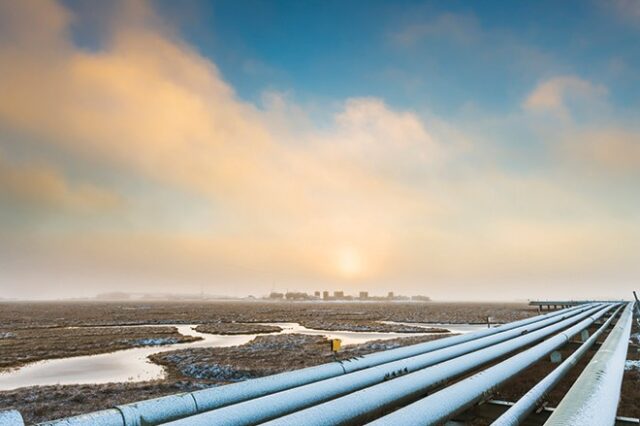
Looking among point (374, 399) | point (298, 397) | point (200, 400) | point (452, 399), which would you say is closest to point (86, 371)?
point (200, 400)

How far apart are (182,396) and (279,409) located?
99cm

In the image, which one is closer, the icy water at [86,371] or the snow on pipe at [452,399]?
the snow on pipe at [452,399]

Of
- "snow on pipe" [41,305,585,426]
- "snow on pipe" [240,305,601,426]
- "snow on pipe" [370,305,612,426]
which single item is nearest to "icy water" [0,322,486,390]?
"snow on pipe" [41,305,585,426]

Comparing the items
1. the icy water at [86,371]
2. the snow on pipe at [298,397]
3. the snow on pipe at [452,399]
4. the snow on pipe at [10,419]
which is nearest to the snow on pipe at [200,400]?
the snow on pipe at [10,419]

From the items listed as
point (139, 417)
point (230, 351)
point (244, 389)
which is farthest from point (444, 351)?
point (230, 351)

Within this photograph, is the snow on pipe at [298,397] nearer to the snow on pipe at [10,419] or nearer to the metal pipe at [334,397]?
the metal pipe at [334,397]

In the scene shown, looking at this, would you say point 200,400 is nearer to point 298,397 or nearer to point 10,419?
point 298,397

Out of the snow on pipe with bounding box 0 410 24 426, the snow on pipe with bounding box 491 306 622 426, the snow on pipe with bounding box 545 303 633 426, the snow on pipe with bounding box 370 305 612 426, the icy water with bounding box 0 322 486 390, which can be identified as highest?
the snow on pipe with bounding box 0 410 24 426

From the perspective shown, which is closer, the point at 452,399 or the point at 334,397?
the point at 452,399

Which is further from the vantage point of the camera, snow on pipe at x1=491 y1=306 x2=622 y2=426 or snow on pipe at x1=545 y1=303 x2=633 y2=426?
snow on pipe at x1=491 y1=306 x2=622 y2=426

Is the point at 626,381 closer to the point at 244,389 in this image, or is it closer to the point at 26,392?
the point at 244,389

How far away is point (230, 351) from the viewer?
21.3 m

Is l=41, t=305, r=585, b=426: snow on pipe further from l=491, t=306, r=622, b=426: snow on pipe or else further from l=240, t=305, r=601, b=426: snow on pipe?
l=491, t=306, r=622, b=426: snow on pipe

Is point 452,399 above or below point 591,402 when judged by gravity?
below
